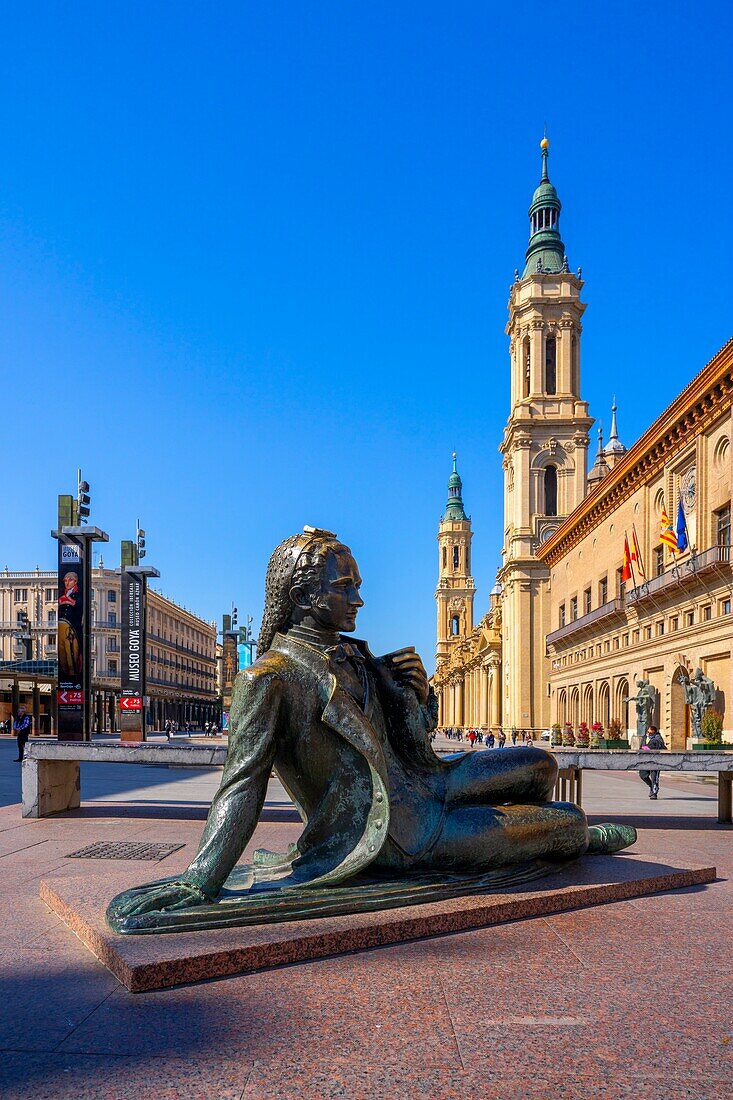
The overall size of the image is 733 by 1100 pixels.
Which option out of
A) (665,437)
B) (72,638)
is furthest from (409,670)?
(665,437)

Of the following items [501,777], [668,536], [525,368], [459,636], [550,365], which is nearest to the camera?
[501,777]

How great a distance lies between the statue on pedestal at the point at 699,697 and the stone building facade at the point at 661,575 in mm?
713

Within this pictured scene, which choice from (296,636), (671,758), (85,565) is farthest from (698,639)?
(296,636)

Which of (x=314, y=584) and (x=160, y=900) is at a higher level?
(x=314, y=584)

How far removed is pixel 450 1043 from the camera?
3.14m

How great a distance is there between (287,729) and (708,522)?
102ft

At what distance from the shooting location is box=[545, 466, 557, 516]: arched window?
242ft

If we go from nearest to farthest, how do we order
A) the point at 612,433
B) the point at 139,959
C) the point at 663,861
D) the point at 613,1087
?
the point at 613,1087 < the point at 139,959 < the point at 663,861 < the point at 612,433

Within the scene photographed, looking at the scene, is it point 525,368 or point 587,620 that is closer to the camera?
point 587,620

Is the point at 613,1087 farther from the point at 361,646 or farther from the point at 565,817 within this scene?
the point at 361,646

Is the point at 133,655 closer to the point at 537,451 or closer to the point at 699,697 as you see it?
the point at 699,697

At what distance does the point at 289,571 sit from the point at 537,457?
69896 millimetres

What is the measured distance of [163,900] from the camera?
13.3ft

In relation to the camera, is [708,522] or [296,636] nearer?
[296,636]
